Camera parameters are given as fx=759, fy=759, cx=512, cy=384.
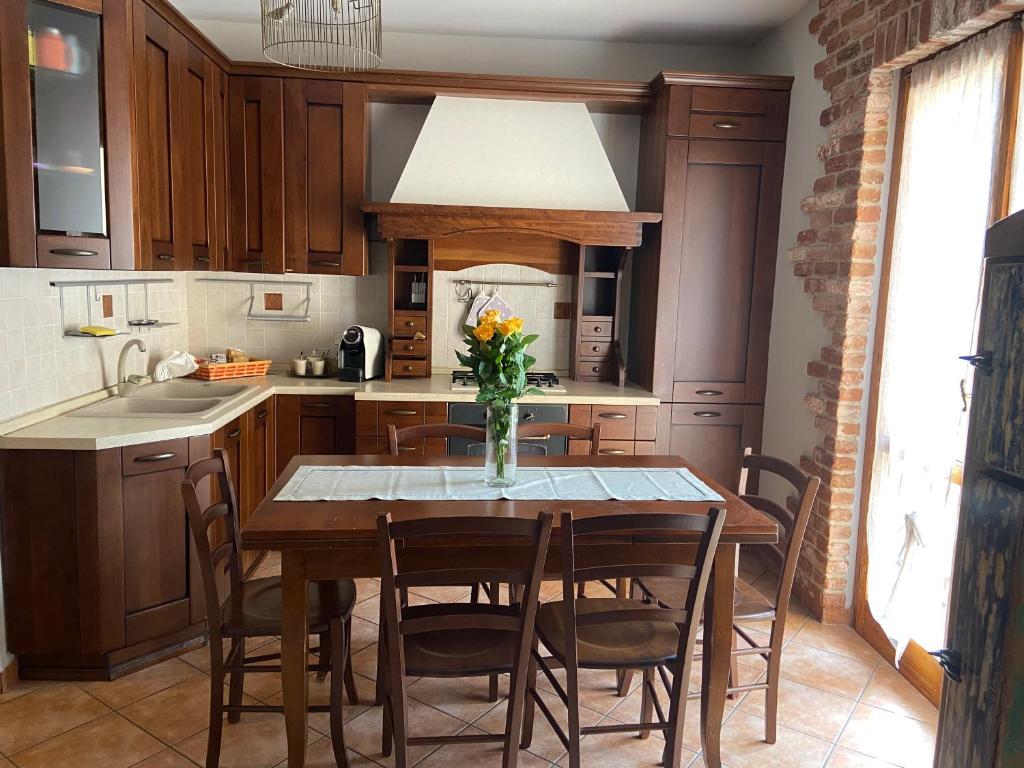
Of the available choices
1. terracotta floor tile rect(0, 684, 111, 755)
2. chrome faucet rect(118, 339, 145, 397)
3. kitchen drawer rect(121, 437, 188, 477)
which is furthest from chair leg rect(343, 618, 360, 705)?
chrome faucet rect(118, 339, 145, 397)

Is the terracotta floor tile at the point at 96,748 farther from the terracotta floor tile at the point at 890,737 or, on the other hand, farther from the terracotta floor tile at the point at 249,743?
the terracotta floor tile at the point at 890,737

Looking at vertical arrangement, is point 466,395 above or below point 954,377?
below

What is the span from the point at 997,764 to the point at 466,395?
9.09 ft

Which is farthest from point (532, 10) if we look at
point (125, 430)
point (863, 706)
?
point (863, 706)

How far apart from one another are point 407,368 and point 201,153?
145 cm

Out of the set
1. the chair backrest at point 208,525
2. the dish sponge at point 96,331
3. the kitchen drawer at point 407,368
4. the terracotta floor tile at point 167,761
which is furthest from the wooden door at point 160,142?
the terracotta floor tile at point 167,761

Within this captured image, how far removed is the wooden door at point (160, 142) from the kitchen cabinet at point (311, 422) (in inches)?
34.2

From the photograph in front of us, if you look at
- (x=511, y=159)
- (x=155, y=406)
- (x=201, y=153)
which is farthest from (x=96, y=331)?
(x=511, y=159)

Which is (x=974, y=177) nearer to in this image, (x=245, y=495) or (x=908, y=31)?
(x=908, y=31)

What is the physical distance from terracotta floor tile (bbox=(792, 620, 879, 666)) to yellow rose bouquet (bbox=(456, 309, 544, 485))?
1730 mm

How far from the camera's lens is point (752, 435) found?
4.00 m

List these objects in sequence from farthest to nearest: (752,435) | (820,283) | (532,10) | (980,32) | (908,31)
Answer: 1. (752,435)
2. (532,10)
3. (820,283)
4. (908,31)
5. (980,32)

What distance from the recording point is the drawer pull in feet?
8.84

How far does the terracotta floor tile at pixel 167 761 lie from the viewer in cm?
225
